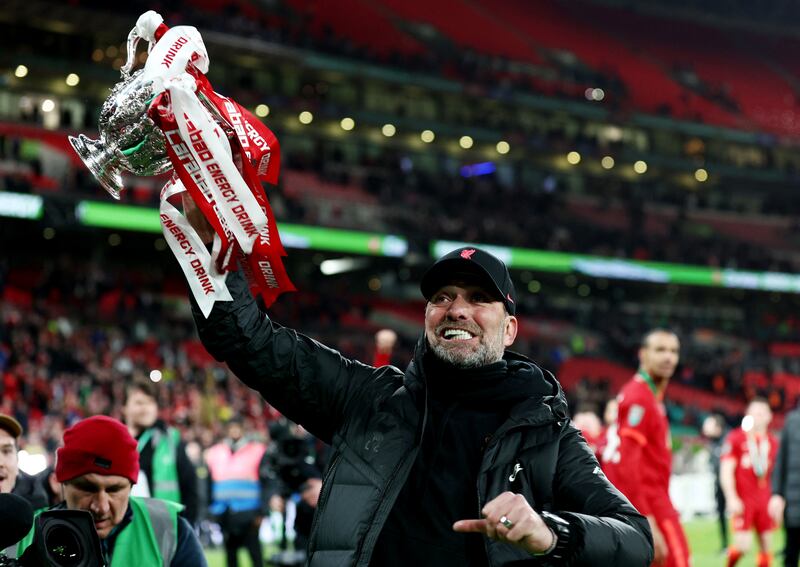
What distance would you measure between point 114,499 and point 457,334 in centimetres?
138

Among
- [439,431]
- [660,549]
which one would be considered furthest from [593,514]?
[660,549]

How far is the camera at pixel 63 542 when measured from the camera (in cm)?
272

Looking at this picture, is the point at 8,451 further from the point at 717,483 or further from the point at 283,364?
the point at 717,483

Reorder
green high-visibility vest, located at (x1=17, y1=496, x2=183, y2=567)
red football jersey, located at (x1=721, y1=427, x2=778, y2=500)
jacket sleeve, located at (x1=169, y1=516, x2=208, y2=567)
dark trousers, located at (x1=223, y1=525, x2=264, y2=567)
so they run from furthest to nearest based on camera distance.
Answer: dark trousers, located at (x1=223, y1=525, x2=264, y2=567) < red football jersey, located at (x1=721, y1=427, x2=778, y2=500) < jacket sleeve, located at (x1=169, y1=516, x2=208, y2=567) < green high-visibility vest, located at (x1=17, y1=496, x2=183, y2=567)

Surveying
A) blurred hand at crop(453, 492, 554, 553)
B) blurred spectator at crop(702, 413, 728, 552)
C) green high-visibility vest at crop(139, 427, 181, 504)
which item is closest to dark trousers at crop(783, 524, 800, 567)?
green high-visibility vest at crop(139, 427, 181, 504)

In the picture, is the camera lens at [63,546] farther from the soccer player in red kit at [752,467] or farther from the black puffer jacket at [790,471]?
the soccer player in red kit at [752,467]

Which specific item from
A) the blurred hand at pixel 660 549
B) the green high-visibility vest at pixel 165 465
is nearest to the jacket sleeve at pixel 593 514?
the blurred hand at pixel 660 549

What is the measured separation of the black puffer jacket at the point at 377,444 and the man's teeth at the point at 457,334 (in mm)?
117

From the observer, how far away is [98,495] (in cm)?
369

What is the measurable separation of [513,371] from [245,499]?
8860 mm

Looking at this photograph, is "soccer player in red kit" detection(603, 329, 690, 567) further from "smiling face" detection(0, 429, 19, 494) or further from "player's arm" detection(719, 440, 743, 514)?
"smiling face" detection(0, 429, 19, 494)

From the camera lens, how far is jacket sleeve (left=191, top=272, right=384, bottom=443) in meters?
2.98

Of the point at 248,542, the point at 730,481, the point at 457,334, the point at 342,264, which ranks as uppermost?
the point at 342,264

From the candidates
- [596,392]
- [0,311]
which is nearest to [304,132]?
[596,392]
